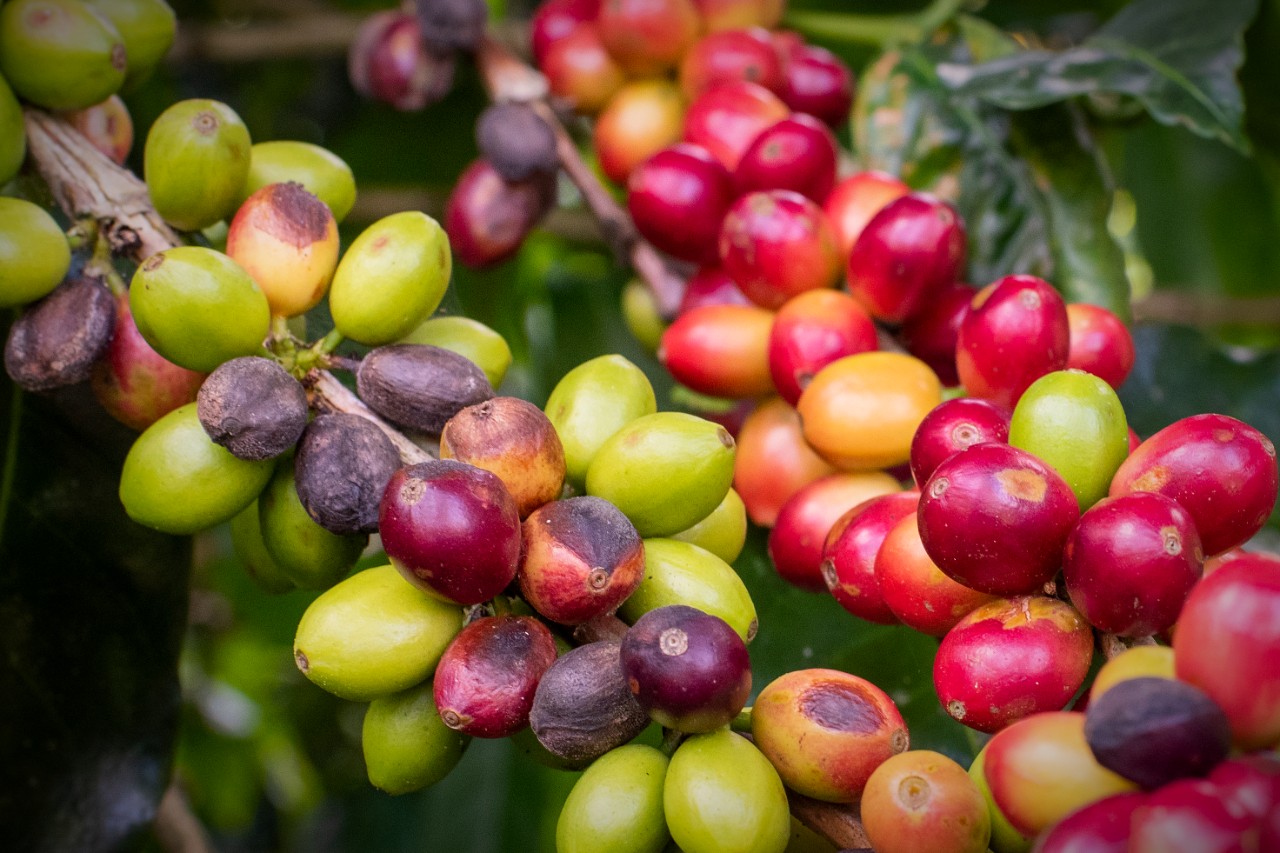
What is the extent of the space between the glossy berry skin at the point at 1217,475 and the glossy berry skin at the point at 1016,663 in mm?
122

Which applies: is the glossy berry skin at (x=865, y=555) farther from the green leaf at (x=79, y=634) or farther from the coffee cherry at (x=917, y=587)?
the green leaf at (x=79, y=634)

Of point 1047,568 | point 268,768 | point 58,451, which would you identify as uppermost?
point 1047,568

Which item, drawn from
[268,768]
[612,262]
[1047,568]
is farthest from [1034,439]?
[268,768]

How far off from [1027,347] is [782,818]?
0.52 m

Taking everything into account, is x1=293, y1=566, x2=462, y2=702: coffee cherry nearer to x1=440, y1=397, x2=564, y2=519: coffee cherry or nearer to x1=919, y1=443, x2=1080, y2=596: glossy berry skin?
x1=440, y1=397, x2=564, y2=519: coffee cherry

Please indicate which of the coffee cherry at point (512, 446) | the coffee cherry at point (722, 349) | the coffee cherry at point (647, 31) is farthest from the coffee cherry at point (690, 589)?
the coffee cherry at point (647, 31)

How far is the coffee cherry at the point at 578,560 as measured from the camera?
2.69ft

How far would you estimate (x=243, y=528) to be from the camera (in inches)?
43.9

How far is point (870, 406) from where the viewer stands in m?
1.13

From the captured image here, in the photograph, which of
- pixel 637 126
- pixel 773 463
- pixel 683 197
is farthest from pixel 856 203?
pixel 637 126

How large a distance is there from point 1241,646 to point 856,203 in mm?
896

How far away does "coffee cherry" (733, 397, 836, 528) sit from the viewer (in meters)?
1.30

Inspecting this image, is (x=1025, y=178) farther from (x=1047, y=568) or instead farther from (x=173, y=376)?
(x=173, y=376)

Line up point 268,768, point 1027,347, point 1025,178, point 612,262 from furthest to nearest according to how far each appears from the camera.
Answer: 1. point 268,768
2. point 612,262
3. point 1025,178
4. point 1027,347
